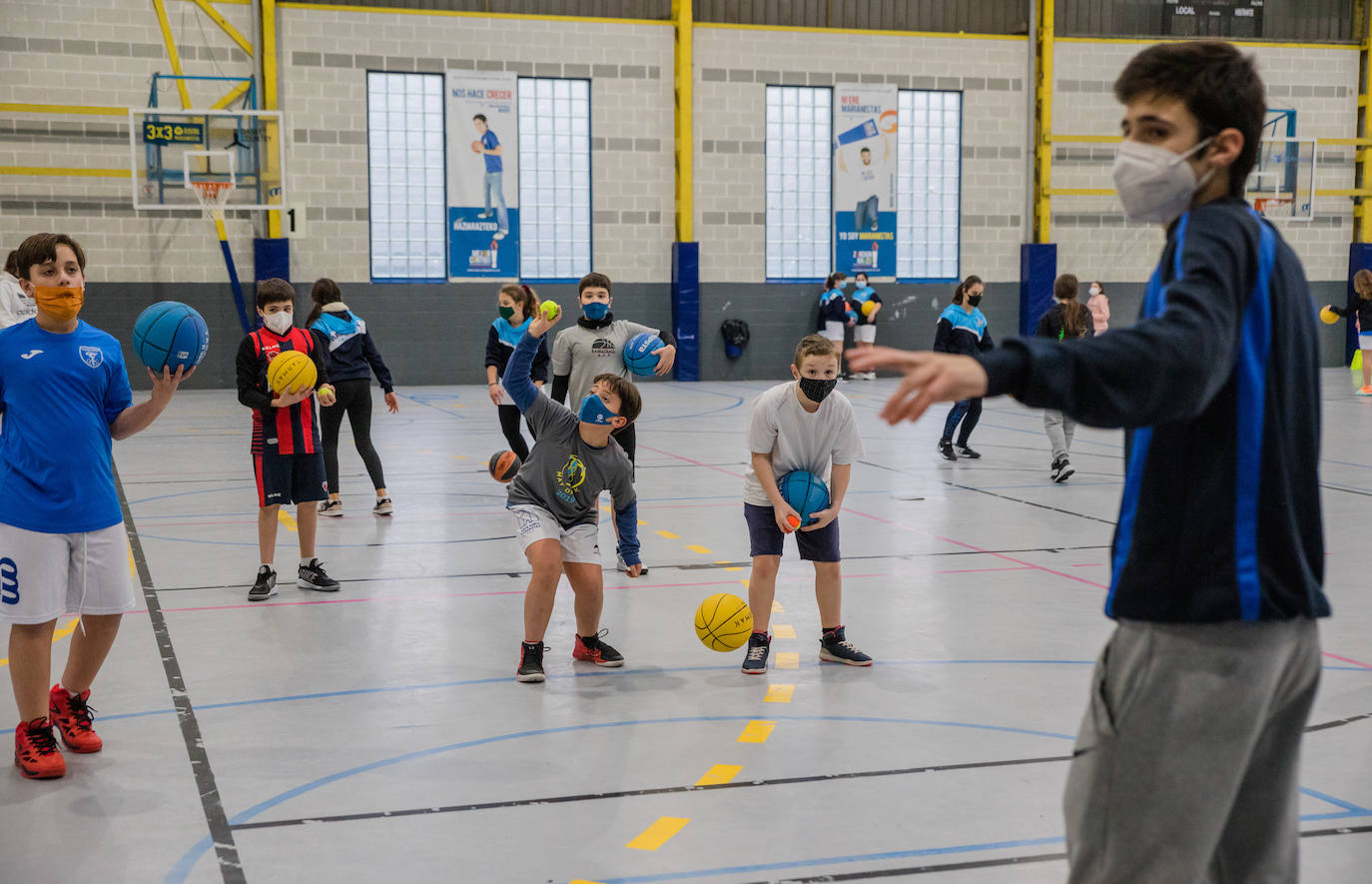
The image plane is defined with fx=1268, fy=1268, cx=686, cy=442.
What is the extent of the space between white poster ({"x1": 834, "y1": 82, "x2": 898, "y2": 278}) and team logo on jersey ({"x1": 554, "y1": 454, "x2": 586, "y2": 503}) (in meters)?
19.6

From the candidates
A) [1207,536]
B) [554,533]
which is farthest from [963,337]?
[1207,536]

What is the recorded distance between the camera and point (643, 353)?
Answer: 24.8 feet

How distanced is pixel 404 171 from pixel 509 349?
41.9ft

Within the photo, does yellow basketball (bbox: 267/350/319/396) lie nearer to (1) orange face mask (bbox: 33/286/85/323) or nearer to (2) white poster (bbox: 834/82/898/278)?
(1) orange face mask (bbox: 33/286/85/323)

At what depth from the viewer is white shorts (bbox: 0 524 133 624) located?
4.30 meters

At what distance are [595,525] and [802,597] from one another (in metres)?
1.74

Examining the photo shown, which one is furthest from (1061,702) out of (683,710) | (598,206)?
(598,206)

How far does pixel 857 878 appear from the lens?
3.47 m

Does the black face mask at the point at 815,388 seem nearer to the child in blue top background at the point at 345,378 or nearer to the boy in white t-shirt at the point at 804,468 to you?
the boy in white t-shirt at the point at 804,468

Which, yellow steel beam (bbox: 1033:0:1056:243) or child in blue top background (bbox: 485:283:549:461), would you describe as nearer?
child in blue top background (bbox: 485:283:549:461)

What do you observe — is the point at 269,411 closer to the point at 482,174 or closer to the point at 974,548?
the point at 974,548

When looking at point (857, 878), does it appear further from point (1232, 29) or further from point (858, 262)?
point (1232, 29)

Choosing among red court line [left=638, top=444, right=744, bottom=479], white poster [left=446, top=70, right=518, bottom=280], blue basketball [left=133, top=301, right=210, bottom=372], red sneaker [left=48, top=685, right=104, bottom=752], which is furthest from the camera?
white poster [left=446, top=70, right=518, bottom=280]

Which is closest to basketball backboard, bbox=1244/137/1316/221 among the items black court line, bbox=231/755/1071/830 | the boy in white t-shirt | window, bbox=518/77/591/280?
window, bbox=518/77/591/280
